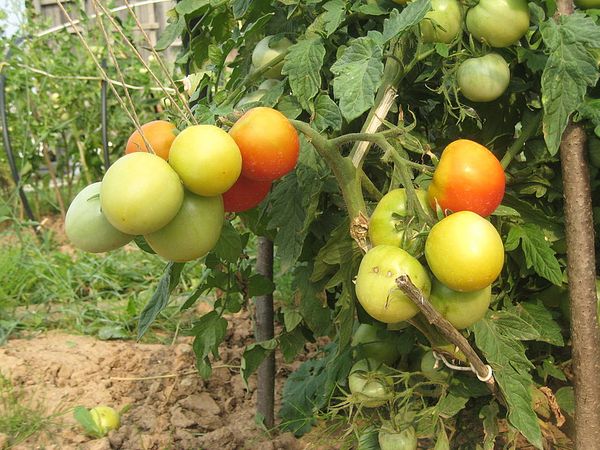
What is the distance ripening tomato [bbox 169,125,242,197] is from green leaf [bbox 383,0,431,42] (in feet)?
1.00

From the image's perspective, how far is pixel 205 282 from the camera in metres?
1.56

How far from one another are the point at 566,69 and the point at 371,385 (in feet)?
2.21

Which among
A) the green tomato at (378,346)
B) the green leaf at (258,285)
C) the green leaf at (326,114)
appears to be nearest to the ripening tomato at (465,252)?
the green leaf at (326,114)

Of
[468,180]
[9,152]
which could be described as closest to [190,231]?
[468,180]

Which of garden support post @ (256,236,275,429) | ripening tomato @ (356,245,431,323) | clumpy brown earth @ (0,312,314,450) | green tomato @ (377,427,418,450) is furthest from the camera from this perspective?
clumpy brown earth @ (0,312,314,450)

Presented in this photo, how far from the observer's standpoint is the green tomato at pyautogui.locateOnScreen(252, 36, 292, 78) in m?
1.31

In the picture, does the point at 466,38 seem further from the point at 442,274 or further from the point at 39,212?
the point at 39,212

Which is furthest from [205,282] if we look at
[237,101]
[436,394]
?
[436,394]

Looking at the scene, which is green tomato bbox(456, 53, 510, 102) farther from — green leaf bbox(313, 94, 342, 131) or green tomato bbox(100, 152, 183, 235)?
green tomato bbox(100, 152, 183, 235)

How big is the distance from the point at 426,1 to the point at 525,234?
1.52ft

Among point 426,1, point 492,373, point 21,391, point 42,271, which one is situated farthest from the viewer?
point 42,271

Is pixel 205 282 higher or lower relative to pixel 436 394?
higher

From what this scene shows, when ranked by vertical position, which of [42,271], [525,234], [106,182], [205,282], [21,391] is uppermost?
[106,182]

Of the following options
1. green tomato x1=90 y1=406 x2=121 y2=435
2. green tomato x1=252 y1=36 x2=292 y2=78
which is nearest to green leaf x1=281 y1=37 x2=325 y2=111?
green tomato x1=252 y1=36 x2=292 y2=78
